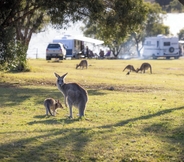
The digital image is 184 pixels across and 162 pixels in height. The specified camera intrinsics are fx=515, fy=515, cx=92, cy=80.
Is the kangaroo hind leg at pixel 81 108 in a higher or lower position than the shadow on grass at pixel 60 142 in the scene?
higher

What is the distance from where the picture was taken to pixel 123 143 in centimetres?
1029

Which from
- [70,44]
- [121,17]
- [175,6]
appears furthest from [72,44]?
[175,6]

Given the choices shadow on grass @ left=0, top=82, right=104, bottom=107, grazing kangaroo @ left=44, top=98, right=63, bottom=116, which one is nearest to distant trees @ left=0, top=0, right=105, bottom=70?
shadow on grass @ left=0, top=82, right=104, bottom=107

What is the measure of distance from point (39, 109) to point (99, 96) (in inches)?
166

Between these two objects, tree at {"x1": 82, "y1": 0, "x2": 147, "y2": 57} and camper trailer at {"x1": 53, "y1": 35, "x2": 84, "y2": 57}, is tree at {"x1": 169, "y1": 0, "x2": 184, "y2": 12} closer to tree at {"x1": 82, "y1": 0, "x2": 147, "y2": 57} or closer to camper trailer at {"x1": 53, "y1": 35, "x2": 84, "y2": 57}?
camper trailer at {"x1": 53, "y1": 35, "x2": 84, "y2": 57}

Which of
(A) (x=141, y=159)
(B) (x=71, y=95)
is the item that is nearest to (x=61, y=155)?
(A) (x=141, y=159)

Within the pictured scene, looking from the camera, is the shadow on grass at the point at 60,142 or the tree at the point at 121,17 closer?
the shadow on grass at the point at 60,142

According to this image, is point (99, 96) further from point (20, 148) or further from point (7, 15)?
point (20, 148)

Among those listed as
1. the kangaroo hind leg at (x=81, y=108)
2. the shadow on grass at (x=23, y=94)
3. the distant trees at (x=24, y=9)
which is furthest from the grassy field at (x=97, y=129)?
the distant trees at (x=24, y=9)

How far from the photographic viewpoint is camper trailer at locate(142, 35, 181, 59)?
66.0m

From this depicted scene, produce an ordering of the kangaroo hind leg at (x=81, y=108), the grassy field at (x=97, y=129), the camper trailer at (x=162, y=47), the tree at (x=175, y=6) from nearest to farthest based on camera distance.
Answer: the grassy field at (x=97, y=129), the kangaroo hind leg at (x=81, y=108), the camper trailer at (x=162, y=47), the tree at (x=175, y=6)

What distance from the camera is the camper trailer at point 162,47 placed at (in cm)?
6600

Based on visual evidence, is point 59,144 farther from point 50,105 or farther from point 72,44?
point 72,44

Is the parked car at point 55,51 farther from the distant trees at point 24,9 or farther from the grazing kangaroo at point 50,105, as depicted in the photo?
the grazing kangaroo at point 50,105
